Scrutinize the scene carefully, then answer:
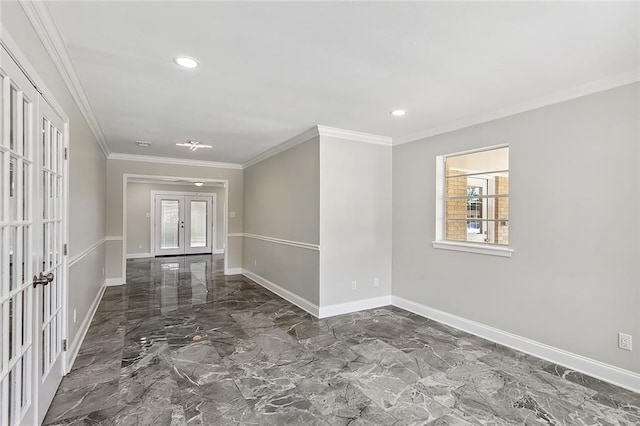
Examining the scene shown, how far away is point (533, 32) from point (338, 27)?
1182 mm

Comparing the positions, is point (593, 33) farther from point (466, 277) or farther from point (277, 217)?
point (277, 217)

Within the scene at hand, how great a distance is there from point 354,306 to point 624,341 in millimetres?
2719

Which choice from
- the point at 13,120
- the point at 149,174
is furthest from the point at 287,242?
the point at 13,120

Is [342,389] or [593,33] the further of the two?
[342,389]

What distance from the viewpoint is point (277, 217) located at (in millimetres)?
5441

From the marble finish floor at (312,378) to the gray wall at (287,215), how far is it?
0.74 meters

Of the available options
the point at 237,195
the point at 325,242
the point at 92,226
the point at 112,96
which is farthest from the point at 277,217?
the point at 112,96

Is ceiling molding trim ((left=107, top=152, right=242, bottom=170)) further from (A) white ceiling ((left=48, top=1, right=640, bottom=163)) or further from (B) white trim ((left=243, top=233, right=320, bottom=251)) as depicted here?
(A) white ceiling ((left=48, top=1, right=640, bottom=163))

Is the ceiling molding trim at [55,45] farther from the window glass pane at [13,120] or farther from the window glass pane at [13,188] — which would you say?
the window glass pane at [13,188]

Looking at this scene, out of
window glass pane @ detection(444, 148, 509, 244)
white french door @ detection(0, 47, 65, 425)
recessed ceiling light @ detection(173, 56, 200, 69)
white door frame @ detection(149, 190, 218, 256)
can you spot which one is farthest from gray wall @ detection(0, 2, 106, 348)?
white door frame @ detection(149, 190, 218, 256)

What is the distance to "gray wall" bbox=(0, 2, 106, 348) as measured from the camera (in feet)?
5.37

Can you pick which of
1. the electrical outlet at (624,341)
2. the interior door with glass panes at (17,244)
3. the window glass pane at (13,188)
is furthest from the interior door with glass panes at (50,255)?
the electrical outlet at (624,341)

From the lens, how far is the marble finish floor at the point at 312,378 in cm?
217

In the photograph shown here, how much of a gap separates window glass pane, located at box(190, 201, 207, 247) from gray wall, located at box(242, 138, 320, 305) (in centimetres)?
473
